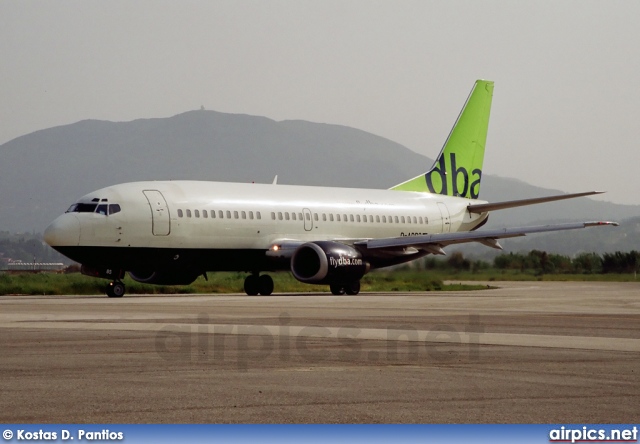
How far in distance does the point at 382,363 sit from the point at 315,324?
7.13 meters

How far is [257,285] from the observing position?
41.5 metres

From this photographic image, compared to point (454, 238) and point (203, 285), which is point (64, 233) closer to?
point (203, 285)

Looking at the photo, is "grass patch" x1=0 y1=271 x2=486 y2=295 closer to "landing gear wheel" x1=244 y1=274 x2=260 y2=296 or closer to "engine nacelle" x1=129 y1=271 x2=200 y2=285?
"engine nacelle" x1=129 y1=271 x2=200 y2=285

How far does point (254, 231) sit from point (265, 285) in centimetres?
207

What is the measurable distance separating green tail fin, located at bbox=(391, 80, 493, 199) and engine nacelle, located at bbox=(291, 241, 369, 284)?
9.71m

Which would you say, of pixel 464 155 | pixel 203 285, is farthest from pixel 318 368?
pixel 464 155

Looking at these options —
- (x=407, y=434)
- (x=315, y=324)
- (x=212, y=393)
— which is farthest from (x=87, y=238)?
(x=407, y=434)

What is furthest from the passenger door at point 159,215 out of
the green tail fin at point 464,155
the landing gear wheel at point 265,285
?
the green tail fin at point 464,155

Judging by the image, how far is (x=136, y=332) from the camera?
18.8 metres

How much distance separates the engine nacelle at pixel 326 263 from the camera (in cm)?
3906

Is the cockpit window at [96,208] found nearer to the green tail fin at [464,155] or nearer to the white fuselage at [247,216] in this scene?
the white fuselage at [247,216]

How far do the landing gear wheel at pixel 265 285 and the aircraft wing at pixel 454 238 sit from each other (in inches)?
131

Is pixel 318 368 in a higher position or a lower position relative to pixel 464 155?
lower

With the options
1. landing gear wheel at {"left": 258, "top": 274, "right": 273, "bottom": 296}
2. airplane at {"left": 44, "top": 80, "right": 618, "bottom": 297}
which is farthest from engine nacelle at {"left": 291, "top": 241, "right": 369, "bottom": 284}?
landing gear wheel at {"left": 258, "top": 274, "right": 273, "bottom": 296}
